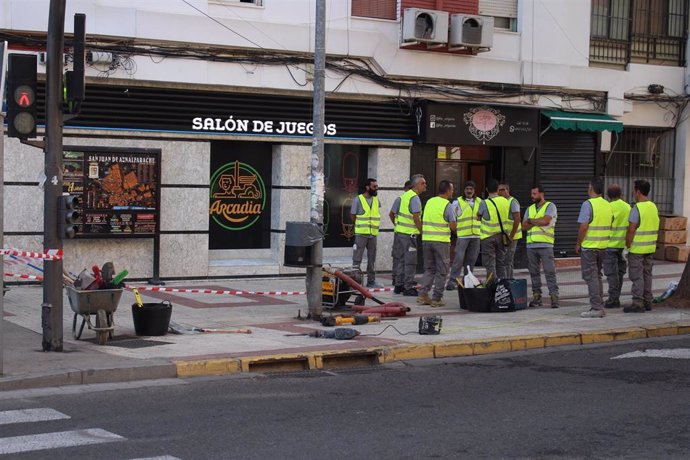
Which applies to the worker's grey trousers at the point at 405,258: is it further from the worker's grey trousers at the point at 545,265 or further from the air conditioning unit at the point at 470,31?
the air conditioning unit at the point at 470,31

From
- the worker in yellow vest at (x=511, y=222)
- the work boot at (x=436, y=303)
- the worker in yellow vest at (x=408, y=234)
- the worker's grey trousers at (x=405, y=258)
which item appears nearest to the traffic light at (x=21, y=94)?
the work boot at (x=436, y=303)

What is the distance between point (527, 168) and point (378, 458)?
1609 centimetres

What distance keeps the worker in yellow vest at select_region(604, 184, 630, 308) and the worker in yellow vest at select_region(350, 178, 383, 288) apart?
4222 millimetres

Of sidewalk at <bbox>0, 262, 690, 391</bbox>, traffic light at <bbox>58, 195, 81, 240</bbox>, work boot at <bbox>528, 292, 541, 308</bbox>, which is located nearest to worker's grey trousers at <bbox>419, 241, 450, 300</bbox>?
sidewalk at <bbox>0, 262, 690, 391</bbox>

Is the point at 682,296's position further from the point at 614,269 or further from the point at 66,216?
the point at 66,216

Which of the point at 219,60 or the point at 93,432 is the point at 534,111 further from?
the point at 93,432

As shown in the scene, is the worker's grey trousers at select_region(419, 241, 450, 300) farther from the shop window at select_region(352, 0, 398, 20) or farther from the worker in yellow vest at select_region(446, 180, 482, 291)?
the shop window at select_region(352, 0, 398, 20)

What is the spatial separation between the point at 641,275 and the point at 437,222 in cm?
332

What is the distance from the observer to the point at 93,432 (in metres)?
8.37

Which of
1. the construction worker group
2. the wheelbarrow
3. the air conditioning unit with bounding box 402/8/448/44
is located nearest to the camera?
the wheelbarrow

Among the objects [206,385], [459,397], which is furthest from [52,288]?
[459,397]

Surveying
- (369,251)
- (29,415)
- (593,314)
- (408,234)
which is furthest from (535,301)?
(29,415)

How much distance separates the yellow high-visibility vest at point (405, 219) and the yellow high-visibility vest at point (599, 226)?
3185 mm

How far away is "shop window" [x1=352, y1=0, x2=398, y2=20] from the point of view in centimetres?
2034
